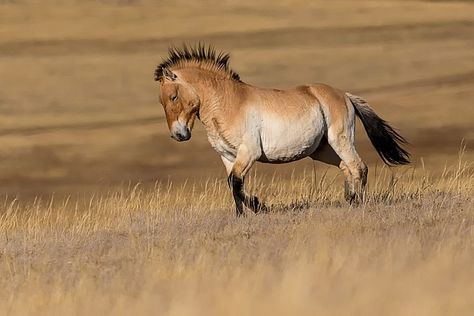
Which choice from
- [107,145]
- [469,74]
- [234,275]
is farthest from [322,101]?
[469,74]

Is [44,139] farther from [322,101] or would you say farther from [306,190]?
[322,101]

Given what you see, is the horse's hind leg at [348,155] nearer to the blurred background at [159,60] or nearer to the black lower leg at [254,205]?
the black lower leg at [254,205]

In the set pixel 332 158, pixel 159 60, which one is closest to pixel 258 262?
pixel 332 158

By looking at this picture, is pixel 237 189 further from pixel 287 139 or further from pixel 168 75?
pixel 168 75

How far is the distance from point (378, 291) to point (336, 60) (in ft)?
112

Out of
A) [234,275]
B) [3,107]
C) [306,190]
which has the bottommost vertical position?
[3,107]

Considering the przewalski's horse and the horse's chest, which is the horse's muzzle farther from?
the horse's chest

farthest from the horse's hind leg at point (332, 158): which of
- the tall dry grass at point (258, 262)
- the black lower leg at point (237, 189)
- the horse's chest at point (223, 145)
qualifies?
the black lower leg at point (237, 189)

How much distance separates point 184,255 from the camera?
9.40 metres

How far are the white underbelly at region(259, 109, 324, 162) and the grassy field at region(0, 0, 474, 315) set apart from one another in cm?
55

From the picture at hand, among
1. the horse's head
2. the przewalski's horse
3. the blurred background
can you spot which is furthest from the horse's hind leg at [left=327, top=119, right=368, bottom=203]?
the blurred background

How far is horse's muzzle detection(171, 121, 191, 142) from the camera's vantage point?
11.9 meters

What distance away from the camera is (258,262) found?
8703 millimetres

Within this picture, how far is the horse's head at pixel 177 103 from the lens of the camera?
1192cm
